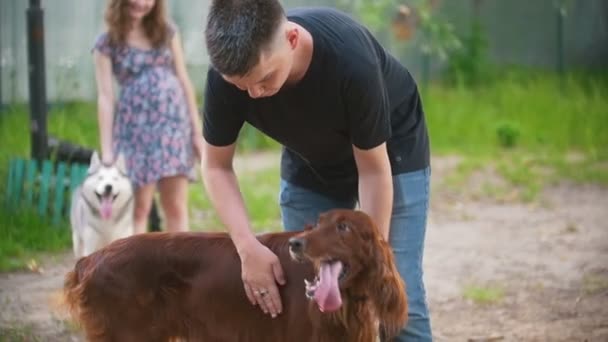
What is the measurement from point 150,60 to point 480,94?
728 cm

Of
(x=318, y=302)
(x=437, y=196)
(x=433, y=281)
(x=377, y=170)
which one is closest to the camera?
(x=318, y=302)

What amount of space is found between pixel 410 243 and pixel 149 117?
11.1 ft

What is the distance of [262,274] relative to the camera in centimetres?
377

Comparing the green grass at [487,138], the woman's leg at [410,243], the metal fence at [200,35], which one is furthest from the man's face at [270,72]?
the metal fence at [200,35]

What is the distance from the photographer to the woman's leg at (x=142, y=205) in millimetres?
7254

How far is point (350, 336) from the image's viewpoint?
3697mm

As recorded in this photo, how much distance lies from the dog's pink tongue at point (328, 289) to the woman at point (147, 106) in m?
3.68

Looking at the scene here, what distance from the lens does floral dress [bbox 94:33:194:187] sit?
7.15 meters

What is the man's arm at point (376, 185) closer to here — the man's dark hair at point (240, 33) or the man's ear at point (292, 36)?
the man's ear at point (292, 36)

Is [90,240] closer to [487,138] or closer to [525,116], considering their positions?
[487,138]

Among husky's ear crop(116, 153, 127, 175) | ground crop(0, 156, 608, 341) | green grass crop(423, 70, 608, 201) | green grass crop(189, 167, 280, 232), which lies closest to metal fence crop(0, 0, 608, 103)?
green grass crop(423, 70, 608, 201)

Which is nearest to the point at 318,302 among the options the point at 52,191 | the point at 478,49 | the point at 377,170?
the point at 377,170

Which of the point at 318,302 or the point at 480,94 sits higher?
the point at 318,302

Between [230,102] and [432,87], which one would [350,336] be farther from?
[432,87]
